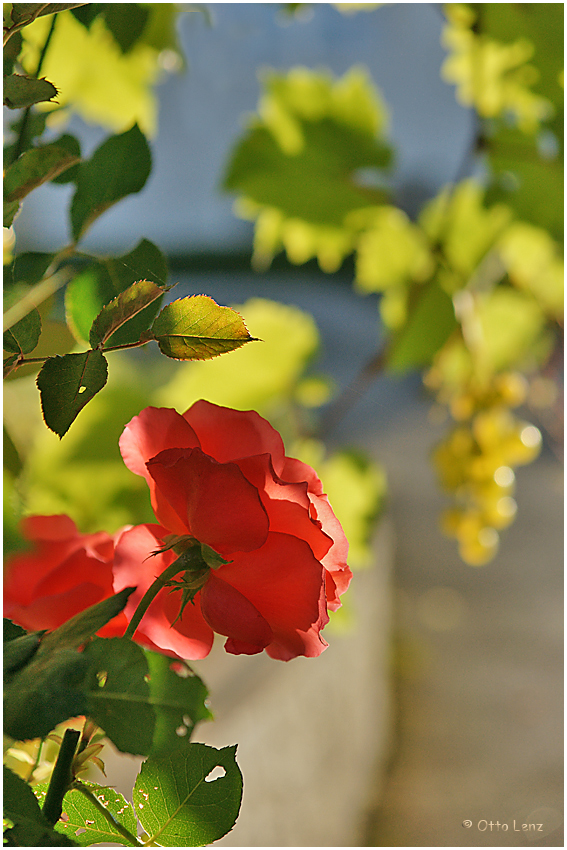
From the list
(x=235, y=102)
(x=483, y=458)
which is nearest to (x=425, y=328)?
(x=483, y=458)

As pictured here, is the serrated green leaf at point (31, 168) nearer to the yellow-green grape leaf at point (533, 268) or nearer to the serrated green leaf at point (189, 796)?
the serrated green leaf at point (189, 796)

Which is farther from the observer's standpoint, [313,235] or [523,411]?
[523,411]

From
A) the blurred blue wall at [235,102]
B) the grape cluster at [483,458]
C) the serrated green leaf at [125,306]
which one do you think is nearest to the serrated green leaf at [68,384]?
the serrated green leaf at [125,306]

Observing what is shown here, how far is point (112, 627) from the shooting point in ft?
0.24

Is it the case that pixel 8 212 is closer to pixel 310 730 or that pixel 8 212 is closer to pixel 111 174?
pixel 111 174

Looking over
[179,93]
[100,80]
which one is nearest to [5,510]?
[100,80]

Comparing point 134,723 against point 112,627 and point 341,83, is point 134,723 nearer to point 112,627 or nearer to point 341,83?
point 112,627

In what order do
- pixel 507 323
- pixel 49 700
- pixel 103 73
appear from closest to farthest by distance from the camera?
pixel 49 700 < pixel 103 73 < pixel 507 323

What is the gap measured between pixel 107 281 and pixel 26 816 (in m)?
0.05

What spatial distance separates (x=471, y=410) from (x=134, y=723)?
25 centimetres

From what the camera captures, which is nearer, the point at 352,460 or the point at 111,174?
the point at 111,174

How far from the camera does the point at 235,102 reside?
388 millimetres

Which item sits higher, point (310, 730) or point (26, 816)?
point (26, 816)

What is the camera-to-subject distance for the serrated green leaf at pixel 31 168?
0.22 ft
